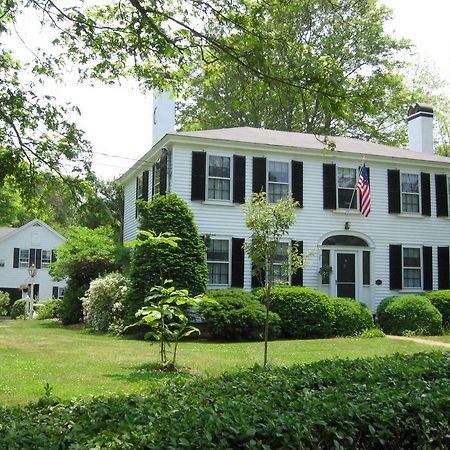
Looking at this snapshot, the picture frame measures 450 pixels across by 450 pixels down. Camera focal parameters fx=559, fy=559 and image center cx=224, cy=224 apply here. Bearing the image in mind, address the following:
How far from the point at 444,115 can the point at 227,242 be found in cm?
2478

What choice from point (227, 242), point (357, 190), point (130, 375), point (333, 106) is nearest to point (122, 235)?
point (227, 242)

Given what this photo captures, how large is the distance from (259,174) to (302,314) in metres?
5.06

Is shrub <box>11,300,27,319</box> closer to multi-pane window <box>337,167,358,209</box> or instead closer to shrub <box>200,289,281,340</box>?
shrub <box>200,289,281,340</box>

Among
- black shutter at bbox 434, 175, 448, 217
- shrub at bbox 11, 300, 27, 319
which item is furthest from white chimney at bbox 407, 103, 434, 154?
shrub at bbox 11, 300, 27, 319

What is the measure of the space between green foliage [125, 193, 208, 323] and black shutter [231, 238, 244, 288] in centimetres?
164

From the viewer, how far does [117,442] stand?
10.3ft

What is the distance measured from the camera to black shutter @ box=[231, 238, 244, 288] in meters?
17.7

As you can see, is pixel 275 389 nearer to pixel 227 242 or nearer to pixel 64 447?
pixel 64 447

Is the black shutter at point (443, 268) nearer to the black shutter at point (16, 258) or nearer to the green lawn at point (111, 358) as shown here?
the green lawn at point (111, 358)

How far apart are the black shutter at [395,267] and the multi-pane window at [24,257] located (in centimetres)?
2899

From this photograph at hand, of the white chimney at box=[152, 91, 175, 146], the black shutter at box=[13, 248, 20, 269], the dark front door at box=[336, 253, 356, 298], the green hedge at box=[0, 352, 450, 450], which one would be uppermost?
the white chimney at box=[152, 91, 175, 146]

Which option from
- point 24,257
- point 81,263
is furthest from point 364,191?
point 24,257

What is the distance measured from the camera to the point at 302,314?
16.0 m

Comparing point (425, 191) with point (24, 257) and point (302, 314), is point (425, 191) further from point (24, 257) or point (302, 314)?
point (24, 257)
